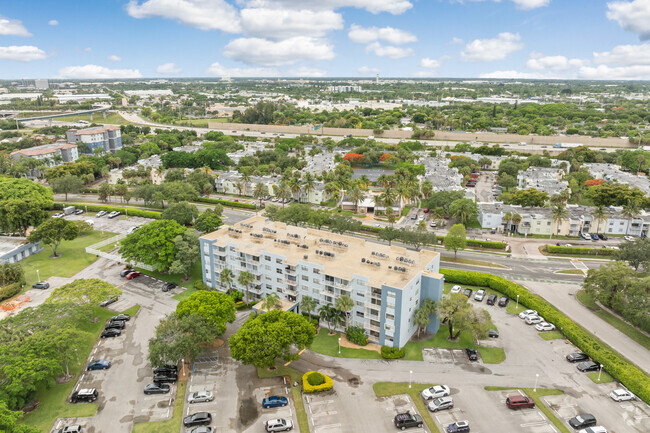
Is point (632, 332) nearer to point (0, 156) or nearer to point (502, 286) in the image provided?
point (502, 286)

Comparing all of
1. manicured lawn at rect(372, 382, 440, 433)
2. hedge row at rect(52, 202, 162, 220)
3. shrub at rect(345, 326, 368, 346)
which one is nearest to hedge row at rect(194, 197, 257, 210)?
hedge row at rect(52, 202, 162, 220)

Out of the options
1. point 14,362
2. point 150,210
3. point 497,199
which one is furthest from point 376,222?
point 14,362

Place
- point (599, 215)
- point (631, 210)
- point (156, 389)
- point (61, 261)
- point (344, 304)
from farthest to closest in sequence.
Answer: point (599, 215) < point (631, 210) < point (61, 261) < point (344, 304) < point (156, 389)

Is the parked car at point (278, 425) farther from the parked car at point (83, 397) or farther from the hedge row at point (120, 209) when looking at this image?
the hedge row at point (120, 209)

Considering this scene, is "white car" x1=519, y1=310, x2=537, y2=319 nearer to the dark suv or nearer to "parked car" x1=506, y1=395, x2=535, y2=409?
"parked car" x1=506, y1=395, x2=535, y2=409

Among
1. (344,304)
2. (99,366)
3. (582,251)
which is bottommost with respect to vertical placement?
(99,366)

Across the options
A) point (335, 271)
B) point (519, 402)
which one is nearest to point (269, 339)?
point (335, 271)

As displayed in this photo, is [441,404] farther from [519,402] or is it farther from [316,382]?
[316,382]

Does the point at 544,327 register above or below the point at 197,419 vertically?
above
